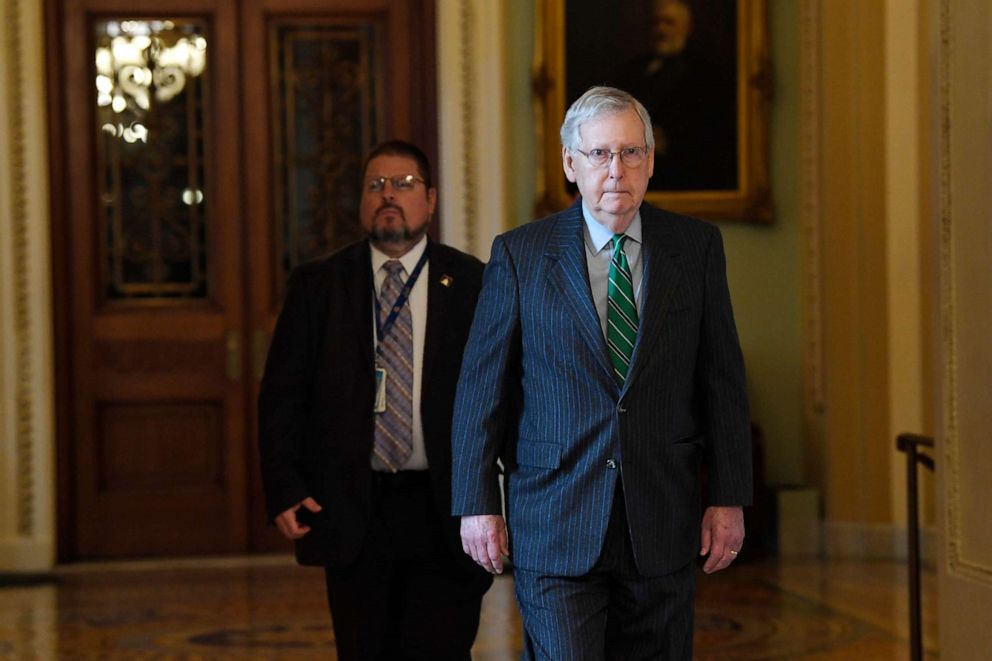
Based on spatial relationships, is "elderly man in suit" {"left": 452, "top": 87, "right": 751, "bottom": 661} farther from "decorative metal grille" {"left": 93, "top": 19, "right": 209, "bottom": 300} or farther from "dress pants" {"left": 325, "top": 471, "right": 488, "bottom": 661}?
"decorative metal grille" {"left": 93, "top": 19, "right": 209, "bottom": 300}

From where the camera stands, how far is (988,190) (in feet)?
14.0

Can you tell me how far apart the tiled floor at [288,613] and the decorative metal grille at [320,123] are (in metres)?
1.76

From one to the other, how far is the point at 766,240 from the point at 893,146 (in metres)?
0.83

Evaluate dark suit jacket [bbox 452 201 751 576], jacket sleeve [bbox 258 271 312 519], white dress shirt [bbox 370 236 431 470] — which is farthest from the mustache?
dark suit jacket [bbox 452 201 751 576]

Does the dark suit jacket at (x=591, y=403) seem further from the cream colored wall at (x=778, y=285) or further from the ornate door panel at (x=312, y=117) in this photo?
the cream colored wall at (x=778, y=285)

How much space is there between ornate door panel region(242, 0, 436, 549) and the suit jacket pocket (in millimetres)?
5058

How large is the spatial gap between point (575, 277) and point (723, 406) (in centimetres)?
38

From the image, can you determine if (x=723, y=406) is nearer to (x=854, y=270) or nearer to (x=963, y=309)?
(x=963, y=309)

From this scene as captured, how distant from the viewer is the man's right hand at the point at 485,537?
2.94 meters

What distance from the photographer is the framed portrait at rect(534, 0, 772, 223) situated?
7797mm

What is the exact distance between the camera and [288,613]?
6.46 metres

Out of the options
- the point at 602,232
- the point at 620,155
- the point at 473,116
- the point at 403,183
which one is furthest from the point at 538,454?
the point at 473,116

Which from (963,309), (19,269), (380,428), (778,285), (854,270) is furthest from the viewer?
(778,285)

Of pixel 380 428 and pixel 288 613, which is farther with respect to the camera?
pixel 288 613
